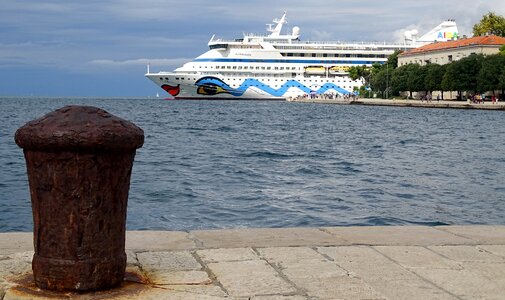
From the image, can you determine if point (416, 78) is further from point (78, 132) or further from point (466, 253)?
point (78, 132)

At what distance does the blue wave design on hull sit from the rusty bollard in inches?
3005

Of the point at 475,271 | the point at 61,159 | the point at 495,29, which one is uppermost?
the point at 495,29

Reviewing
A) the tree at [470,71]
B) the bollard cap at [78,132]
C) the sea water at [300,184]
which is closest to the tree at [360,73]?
the tree at [470,71]

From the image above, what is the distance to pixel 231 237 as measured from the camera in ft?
13.0

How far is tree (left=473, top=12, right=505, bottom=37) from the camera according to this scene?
254ft

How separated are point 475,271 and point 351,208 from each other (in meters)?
5.97

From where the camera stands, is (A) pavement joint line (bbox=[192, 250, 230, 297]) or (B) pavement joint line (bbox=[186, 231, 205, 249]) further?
(B) pavement joint line (bbox=[186, 231, 205, 249])

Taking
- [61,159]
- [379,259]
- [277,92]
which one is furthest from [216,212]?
[277,92]

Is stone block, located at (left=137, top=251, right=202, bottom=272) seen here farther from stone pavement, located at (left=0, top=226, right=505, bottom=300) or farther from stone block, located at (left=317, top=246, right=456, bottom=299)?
stone block, located at (left=317, top=246, right=456, bottom=299)

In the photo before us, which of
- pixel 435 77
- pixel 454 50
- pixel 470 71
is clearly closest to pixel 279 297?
pixel 470 71

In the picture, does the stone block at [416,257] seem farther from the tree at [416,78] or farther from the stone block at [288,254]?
the tree at [416,78]

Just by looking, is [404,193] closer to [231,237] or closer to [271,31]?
[231,237]

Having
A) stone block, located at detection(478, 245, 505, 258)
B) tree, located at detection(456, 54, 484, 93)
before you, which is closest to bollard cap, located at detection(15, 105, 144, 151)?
stone block, located at detection(478, 245, 505, 258)

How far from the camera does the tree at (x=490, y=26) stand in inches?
3049
